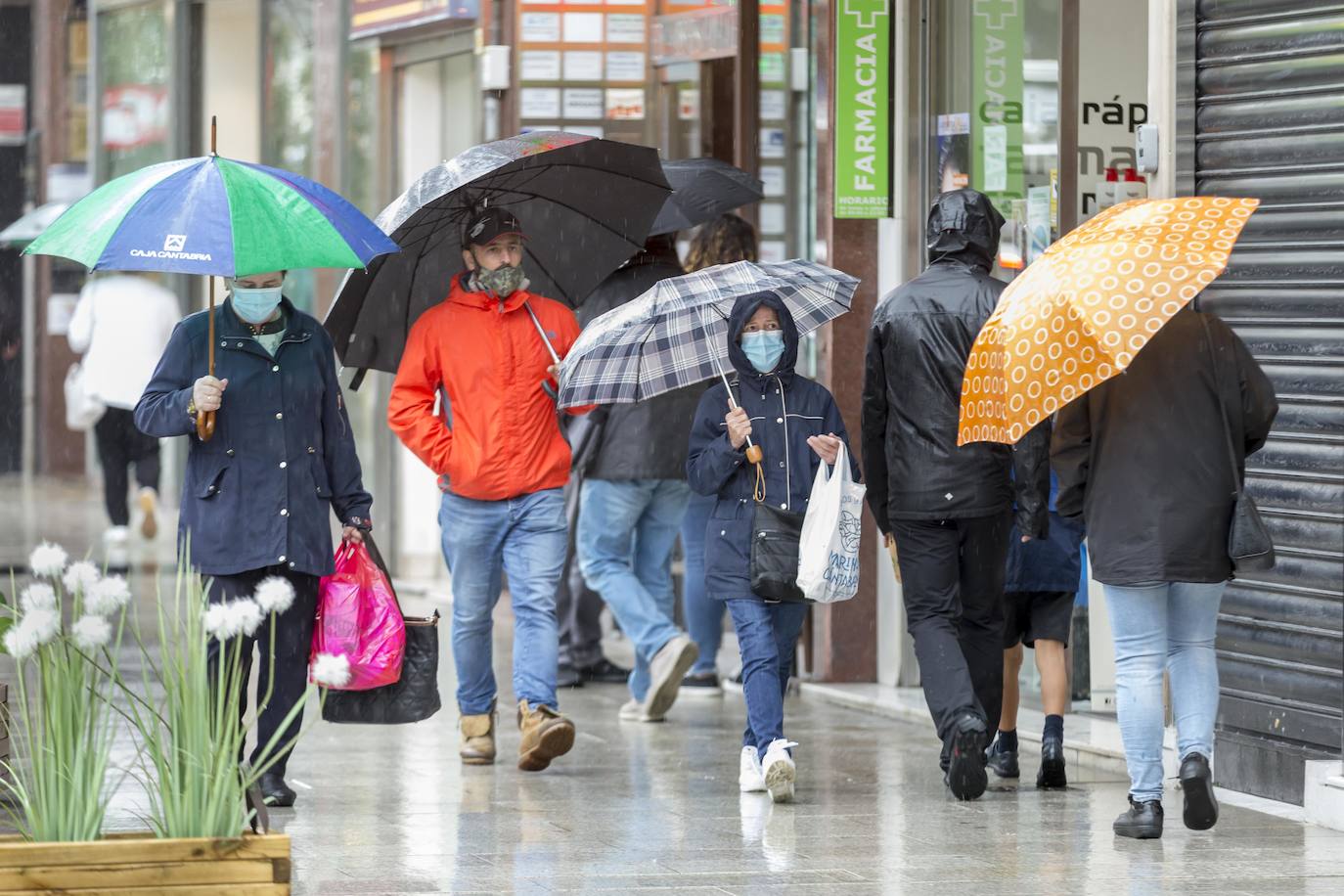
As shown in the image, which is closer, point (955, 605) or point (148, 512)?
point (955, 605)

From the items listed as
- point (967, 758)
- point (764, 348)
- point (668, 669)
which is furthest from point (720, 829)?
point (668, 669)

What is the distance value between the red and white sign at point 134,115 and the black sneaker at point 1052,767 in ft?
56.0

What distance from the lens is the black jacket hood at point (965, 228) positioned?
26.4ft

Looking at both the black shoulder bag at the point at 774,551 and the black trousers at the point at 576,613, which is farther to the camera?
the black trousers at the point at 576,613

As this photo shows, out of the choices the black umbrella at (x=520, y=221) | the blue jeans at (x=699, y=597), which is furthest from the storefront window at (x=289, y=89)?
the black umbrella at (x=520, y=221)

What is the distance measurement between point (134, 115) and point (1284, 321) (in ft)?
62.1

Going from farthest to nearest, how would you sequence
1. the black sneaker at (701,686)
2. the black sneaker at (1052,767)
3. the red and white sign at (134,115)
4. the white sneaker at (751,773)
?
the red and white sign at (134,115), the black sneaker at (701,686), the black sneaker at (1052,767), the white sneaker at (751,773)

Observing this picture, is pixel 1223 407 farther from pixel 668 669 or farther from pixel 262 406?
pixel 668 669

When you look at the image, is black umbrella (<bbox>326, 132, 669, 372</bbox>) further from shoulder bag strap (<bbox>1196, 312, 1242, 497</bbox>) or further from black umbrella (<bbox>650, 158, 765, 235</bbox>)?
shoulder bag strap (<bbox>1196, 312, 1242, 497</bbox>)

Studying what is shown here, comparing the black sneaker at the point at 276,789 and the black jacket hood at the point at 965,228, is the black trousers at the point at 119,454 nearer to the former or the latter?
the black sneaker at the point at 276,789

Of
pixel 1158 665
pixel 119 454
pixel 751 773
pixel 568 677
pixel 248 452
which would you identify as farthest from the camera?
pixel 119 454

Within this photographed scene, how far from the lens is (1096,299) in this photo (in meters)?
6.86

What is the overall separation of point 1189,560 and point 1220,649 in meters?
1.17

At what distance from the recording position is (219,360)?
7.68 m
